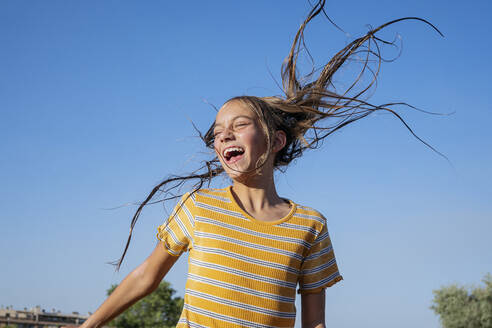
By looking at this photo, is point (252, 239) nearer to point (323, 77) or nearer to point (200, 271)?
point (200, 271)

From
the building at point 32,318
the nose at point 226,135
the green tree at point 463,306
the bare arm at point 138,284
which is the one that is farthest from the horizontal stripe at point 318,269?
the building at point 32,318

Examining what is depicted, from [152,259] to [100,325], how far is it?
45 centimetres

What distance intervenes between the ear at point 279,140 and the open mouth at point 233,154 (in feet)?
0.93

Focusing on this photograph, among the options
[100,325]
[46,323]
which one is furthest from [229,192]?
[46,323]

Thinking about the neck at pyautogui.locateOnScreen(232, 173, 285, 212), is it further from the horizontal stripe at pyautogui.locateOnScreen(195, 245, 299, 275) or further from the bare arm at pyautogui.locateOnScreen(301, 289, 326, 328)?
the bare arm at pyautogui.locateOnScreen(301, 289, 326, 328)

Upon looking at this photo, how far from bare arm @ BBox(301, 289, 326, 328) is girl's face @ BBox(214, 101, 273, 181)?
792mm

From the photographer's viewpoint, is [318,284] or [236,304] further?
[318,284]

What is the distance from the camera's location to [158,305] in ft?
174

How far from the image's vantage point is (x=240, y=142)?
321cm

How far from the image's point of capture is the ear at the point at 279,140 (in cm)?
344

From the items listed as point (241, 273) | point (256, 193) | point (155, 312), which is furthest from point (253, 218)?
point (155, 312)

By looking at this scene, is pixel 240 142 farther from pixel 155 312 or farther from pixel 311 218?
pixel 155 312

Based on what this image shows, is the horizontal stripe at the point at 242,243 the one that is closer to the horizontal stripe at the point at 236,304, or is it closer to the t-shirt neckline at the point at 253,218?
the t-shirt neckline at the point at 253,218

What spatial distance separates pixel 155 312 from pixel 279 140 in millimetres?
51662
